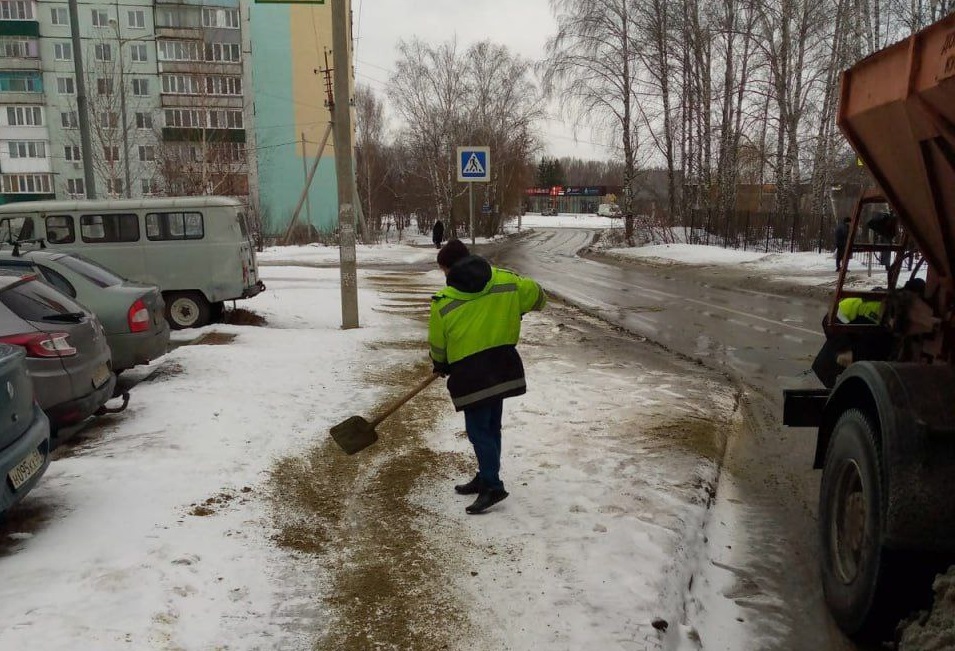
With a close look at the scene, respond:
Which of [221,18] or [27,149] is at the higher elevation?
[221,18]

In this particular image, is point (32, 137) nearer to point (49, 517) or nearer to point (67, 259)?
point (67, 259)

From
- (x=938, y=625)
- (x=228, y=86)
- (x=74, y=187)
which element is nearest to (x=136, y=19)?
(x=228, y=86)

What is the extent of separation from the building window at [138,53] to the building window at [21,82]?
23.1ft

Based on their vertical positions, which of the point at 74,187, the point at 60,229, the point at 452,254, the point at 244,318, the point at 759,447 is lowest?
→ the point at 759,447

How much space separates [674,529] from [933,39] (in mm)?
2729

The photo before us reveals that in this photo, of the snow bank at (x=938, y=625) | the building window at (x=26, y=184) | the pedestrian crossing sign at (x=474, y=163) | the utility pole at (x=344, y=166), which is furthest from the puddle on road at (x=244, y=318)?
the building window at (x=26, y=184)

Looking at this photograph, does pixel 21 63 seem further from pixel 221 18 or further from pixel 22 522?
pixel 22 522

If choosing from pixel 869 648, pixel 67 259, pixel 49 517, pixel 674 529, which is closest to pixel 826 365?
pixel 674 529

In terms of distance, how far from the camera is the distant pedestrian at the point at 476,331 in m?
4.07

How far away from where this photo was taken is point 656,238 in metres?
Result: 33.7

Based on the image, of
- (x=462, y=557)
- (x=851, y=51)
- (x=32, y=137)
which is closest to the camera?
(x=462, y=557)

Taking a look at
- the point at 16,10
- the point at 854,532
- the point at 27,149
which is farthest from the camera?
the point at 27,149

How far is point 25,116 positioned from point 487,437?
59722 millimetres

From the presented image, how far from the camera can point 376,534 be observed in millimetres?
3988
